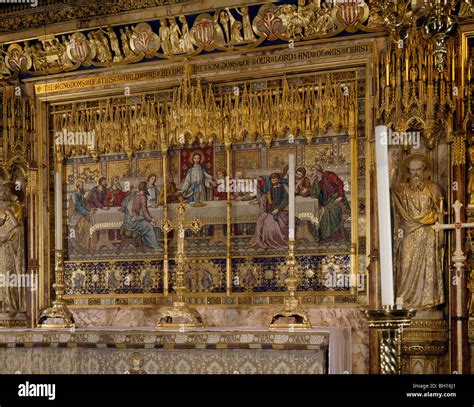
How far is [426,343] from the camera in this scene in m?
7.09

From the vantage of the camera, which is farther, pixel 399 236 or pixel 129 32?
pixel 129 32

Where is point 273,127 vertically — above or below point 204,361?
above

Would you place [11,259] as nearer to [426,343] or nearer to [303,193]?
[303,193]

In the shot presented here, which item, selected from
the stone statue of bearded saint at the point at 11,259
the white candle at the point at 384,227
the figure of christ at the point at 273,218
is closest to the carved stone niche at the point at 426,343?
the figure of christ at the point at 273,218

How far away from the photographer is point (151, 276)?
8578 millimetres

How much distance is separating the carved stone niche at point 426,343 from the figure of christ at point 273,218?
1621 millimetres

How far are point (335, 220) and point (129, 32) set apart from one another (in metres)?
3.26

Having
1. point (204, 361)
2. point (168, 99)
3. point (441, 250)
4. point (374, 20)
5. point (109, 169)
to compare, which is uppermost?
point (374, 20)

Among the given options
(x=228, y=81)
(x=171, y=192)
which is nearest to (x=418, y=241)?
(x=228, y=81)

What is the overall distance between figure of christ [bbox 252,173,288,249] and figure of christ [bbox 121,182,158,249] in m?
1.32

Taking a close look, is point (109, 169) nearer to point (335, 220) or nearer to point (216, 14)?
point (216, 14)

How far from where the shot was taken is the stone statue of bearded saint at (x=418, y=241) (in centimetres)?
709

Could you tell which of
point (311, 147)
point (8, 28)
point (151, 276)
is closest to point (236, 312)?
point (151, 276)

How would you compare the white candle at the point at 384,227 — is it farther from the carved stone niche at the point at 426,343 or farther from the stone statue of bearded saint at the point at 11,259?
the stone statue of bearded saint at the point at 11,259
